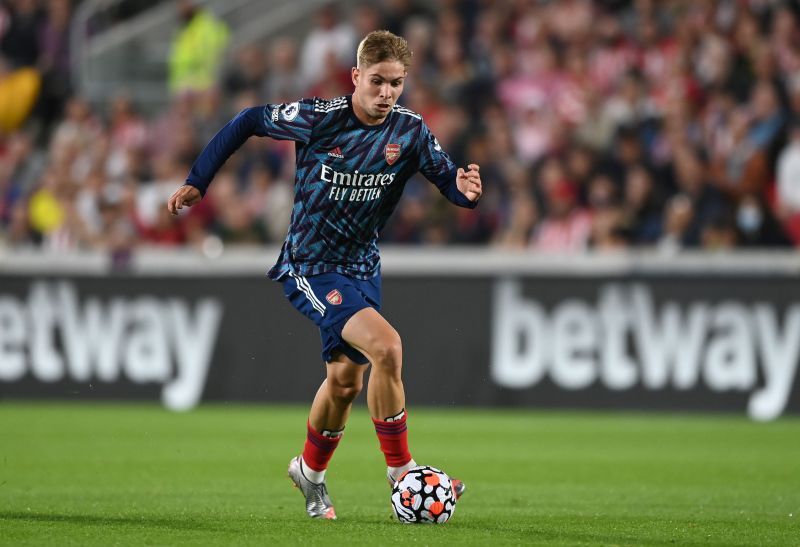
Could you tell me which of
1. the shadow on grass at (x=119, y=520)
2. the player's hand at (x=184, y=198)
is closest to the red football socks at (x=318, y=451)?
the shadow on grass at (x=119, y=520)

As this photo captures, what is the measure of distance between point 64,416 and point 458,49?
23.2 feet

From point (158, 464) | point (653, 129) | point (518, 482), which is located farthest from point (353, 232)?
point (653, 129)

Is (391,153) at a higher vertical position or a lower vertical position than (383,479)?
higher

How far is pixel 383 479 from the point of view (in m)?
10.0

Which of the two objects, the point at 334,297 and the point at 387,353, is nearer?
the point at 387,353

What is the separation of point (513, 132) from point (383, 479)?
8348 mm

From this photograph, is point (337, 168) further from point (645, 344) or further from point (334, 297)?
point (645, 344)

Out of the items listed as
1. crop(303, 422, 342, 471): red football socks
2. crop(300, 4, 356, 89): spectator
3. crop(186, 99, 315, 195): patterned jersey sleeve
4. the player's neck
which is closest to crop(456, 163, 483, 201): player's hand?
the player's neck

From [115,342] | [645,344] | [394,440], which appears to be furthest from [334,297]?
[115,342]

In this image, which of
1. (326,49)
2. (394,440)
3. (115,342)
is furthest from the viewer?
(326,49)

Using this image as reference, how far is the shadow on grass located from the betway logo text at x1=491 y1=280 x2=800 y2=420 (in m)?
8.05

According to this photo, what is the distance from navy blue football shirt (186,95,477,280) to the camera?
25.3ft

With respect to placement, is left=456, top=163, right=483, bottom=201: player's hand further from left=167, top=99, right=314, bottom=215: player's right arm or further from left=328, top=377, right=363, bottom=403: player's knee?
left=328, top=377, right=363, bottom=403: player's knee

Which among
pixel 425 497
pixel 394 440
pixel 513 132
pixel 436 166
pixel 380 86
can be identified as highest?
pixel 380 86
